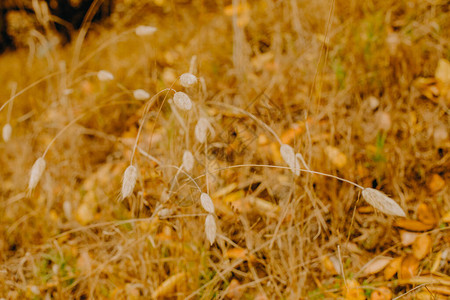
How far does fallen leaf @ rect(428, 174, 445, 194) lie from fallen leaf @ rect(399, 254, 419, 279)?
0.22 metres

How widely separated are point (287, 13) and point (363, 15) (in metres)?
0.34

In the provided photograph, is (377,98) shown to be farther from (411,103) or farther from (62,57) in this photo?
(62,57)

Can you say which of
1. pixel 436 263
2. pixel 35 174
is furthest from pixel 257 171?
pixel 35 174

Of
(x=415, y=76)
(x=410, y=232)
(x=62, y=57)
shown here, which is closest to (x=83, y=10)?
(x=62, y=57)

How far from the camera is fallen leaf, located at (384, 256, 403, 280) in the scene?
2.86ft

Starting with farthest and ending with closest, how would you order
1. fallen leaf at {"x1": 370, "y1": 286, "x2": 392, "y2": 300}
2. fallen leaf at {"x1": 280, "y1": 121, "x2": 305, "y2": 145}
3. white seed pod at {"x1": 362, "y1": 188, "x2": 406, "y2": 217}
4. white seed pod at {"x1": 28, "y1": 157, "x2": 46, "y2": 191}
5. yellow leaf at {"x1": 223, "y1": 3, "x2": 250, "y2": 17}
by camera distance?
yellow leaf at {"x1": 223, "y1": 3, "x2": 250, "y2": 17}
fallen leaf at {"x1": 280, "y1": 121, "x2": 305, "y2": 145}
fallen leaf at {"x1": 370, "y1": 286, "x2": 392, "y2": 300}
white seed pod at {"x1": 28, "y1": 157, "x2": 46, "y2": 191}
white seed pod at {"x1": 362, "y1": 188, "x2": 406, "y2": 217}

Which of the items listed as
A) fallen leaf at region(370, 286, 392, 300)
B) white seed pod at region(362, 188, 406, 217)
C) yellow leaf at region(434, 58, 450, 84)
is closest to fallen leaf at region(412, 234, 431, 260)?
fallen leaf at region(370, 286, 392, 300)

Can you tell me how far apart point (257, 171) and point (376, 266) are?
434 millimetres

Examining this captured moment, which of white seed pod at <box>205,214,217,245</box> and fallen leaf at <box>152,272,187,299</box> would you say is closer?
white seed pod at <box>205,214,217,245</box>

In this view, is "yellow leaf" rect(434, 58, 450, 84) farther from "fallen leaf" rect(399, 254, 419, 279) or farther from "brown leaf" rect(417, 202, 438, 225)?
"fallen leaf" rect(399, 254, 419, 279)

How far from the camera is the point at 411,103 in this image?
3.75ft

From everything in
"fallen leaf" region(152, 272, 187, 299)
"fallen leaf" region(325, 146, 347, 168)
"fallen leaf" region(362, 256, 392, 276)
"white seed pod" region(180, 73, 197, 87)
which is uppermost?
"white seed pod" region(180, 73, 197, 87)

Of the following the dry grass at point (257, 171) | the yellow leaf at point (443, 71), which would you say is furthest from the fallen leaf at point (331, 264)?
the yellow leaf at point (443, 71)

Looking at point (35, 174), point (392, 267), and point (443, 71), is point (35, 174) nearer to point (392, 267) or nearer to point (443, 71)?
point (392, 267)
